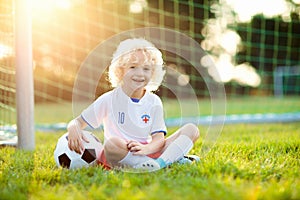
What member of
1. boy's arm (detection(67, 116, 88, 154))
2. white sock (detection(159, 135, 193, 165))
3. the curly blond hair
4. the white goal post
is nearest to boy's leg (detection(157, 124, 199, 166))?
white sock (detection(159, 135, 193, 165))

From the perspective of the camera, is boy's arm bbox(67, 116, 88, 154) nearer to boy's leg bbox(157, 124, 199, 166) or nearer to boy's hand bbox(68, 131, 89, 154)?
boy's hand bbox(68, 131, 89, 154)

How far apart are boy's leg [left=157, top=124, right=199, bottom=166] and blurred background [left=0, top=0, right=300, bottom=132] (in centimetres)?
530

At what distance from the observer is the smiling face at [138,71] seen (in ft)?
7.29

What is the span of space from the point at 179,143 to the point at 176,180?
16.9 inches

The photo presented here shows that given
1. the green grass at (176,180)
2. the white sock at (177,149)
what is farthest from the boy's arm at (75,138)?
the white sock at (177,149)

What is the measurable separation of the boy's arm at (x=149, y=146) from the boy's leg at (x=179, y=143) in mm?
42

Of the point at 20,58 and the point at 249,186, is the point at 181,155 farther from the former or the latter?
the point at 20,58

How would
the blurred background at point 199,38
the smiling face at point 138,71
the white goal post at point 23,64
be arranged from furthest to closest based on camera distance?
the blurred background at point 199,38, the white goal post at point 23,64, the smiling face at point 138,71

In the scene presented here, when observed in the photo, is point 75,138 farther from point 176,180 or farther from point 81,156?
point 176,180

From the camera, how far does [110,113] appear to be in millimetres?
2260

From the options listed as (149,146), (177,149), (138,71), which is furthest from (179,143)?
(138,71)

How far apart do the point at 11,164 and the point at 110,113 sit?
0.60 metres

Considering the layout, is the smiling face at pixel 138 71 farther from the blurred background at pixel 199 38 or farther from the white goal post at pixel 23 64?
the blurred background at pixel 199 38

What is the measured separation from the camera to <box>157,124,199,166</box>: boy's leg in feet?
7.36
